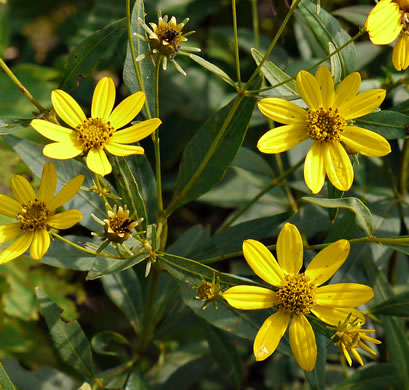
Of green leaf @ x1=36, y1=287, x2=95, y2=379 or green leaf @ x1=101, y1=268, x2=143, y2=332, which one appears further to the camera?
green leaf @ x1=101, y1=268, x2=143, y2=332

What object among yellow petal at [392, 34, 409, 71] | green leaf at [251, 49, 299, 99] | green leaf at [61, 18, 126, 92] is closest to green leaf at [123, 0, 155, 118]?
green leaf at [61, 18, 126, 92]

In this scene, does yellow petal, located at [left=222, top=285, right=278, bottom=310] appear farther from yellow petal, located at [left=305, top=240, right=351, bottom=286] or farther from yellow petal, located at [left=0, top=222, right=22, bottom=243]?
yellow petal, located at [left=0, top=222, right=22, bottom=243]

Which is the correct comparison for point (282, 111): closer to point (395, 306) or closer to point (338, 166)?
point (338, 166)

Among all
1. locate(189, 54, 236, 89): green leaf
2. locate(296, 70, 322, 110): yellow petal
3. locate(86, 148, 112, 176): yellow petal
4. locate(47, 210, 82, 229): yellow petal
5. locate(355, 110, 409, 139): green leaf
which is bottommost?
locate(47, 210, 82, 229): yellow petal

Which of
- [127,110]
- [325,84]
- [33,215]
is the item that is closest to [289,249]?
[325,84]

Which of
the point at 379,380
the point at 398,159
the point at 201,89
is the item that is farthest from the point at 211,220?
the point at 379,380

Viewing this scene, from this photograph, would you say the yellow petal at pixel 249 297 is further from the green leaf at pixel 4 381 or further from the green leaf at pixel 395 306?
the green leaf at pixel 4 381

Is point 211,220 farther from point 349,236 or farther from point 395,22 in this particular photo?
point 395,22
